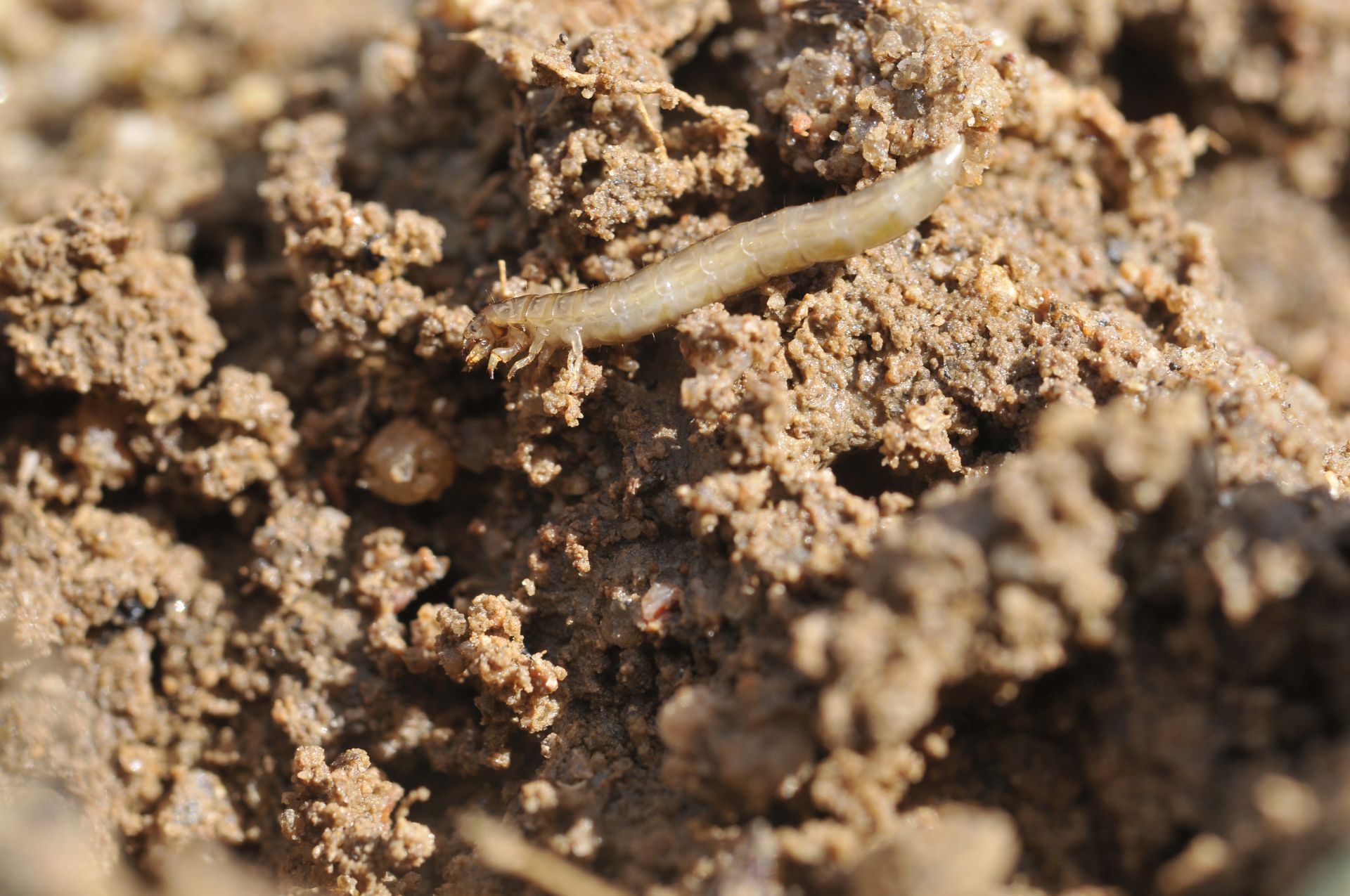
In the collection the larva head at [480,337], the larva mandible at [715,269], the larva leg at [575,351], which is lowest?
the larva head at [480,337]

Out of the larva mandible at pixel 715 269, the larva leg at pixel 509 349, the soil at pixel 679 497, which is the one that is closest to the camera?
the soil at pixel 679 497

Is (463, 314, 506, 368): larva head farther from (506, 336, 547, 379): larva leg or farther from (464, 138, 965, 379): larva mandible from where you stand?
(506, 336, 547, 379): larva leg

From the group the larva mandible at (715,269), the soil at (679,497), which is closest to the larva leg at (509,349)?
the larva mandible at (715,269)

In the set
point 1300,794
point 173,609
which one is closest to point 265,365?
point 173,609

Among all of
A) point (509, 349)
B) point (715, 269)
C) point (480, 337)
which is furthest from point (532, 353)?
point (715, 269)

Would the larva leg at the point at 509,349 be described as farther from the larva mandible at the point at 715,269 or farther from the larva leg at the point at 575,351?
the larva leg at the point at 575,351

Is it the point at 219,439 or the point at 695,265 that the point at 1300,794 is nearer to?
the point at 695,265

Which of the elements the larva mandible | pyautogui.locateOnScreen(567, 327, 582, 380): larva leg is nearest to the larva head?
the larva mandible

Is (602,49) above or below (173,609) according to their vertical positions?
above
